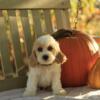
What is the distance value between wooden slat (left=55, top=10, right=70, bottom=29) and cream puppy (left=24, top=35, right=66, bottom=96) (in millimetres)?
746

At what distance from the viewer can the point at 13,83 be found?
132 inches

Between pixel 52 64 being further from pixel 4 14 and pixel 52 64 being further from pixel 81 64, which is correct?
pixel 4 14

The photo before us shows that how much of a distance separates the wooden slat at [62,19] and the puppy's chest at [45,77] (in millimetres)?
823

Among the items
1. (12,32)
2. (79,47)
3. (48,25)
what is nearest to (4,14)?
(12,32)

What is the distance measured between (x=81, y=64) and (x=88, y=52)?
0.12m

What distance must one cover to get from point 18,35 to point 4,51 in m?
0.20

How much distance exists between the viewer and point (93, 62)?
11.1 feet

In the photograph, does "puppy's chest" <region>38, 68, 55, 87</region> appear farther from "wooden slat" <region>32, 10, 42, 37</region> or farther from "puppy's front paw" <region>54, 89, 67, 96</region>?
"wooden slat" <region>32, 10, 42, 37</region>

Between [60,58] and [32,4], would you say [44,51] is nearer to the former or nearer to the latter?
[60,58]

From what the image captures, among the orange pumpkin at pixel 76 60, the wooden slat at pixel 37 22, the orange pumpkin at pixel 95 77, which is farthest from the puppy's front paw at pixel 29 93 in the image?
the wooden slat at pixel 37 22

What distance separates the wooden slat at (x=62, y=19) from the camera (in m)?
3.75

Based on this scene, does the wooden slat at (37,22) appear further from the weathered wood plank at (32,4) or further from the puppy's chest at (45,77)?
the puppy's chest at (45,77)

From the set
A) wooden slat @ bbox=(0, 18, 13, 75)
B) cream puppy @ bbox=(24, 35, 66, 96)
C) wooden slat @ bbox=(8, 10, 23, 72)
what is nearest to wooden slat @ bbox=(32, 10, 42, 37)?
wooden slat @ bbox=(8, 10, 23, 72)

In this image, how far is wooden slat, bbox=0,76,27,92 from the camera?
3.31m
